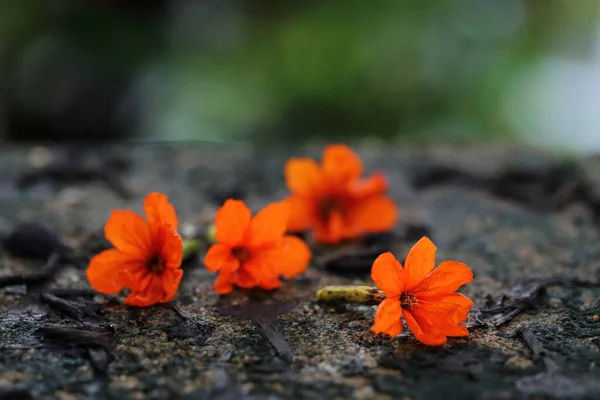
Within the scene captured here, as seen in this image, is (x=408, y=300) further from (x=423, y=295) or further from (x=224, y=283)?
(x=224, y=283)

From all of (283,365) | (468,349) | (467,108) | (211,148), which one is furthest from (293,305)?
(467,108)

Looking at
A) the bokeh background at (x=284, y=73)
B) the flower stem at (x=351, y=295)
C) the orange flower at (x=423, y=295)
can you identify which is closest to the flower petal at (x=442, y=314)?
the orange flower at (x=423, y=295)

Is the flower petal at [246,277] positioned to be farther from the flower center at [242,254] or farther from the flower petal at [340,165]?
the flower petal at [340,165]

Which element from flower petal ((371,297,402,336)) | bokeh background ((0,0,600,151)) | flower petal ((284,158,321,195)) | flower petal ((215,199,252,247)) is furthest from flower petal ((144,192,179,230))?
bokeh background ((0,0,600,151))

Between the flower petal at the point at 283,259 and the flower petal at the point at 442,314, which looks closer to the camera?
the flower petal at the point at 442,314

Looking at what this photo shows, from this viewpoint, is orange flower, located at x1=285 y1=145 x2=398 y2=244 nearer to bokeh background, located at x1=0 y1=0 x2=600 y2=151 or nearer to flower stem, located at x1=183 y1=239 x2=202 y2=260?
flower stem, located at x1=183 y1=239 x2=202 y2=260

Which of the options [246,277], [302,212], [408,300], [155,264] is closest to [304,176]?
[302,212]
